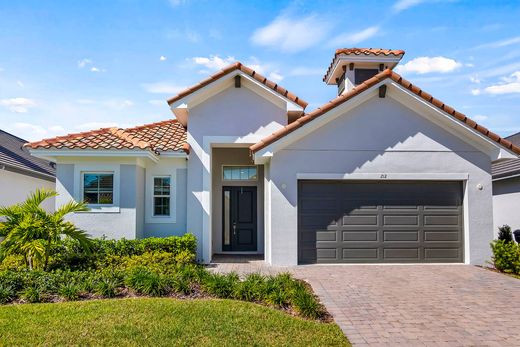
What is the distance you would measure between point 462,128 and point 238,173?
770 centimetres

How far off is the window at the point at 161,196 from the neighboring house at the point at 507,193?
45.4 feet

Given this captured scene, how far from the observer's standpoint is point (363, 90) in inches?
445

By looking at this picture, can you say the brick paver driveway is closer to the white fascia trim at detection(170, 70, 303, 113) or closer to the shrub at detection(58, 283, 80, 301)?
the shrub at detection(58, 283, 80, 301)

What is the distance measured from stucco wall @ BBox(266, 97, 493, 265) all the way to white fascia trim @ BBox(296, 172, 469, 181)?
0.10m

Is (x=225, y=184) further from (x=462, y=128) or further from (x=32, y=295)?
(x=462, y=128)

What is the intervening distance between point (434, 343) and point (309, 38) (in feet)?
30.5

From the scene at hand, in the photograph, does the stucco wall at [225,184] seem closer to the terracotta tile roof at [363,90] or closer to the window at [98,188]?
the terracotta tile roof at [363,90]

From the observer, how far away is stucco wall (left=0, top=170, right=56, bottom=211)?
1631 cm

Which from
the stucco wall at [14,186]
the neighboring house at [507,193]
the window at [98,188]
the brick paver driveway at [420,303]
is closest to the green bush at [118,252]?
the window at [98,188]

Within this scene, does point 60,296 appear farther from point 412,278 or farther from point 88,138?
point 412,278

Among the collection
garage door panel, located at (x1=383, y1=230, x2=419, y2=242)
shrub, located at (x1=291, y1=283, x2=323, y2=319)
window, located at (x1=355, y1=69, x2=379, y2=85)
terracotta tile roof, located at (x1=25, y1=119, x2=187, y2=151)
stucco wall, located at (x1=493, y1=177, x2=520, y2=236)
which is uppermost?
window, located at (x1=355, y1=69, x2=379, y2=85)

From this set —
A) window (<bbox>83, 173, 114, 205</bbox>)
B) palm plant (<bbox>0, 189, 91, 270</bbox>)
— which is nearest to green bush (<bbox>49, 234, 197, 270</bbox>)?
palm plant (<bbox>0, 189, 91, 270</bbox>)

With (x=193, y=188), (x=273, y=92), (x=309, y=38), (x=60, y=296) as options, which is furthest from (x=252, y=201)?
(x=60, y=296)

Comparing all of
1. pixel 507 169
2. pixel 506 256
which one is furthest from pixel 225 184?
pixel 507 169
